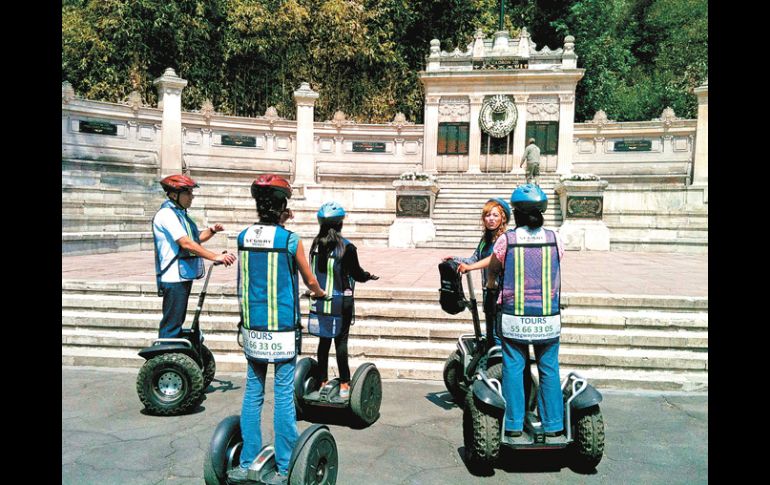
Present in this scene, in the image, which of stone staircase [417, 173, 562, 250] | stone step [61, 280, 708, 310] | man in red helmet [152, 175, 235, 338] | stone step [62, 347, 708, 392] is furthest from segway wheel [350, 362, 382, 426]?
stone staircase [417, 173, 562, 250]

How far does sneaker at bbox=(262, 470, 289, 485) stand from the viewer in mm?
3115

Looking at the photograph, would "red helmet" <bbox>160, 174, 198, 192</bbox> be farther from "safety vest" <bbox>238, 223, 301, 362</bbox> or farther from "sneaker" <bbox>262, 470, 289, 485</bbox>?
"sneaker" <bbox>262, 470, 289, 485</bbox>

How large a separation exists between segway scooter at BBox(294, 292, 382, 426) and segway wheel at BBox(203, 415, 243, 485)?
47.7 inches

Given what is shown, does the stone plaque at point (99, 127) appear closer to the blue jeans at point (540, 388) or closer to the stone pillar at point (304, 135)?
the stone pillar at point (304, 135)

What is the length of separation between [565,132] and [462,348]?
74.2ft

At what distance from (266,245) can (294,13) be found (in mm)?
31165

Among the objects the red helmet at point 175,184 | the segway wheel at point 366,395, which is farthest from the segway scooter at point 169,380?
the segway wheel at point 366,395

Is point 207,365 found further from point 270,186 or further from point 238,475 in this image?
point 270,186

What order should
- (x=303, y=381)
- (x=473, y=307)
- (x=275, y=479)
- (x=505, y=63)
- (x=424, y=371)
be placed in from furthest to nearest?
(x=505, y=63) < (x=424, y=371) < (x=303, y=381) < (x=473, y=307) < (x=275, y=479)

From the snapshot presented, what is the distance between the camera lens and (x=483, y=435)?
3641mm

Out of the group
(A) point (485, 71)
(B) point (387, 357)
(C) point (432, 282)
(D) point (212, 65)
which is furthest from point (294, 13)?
(B) point (387, 357)

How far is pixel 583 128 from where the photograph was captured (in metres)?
26.2

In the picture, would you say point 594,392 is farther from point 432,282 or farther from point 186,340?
point 432,282

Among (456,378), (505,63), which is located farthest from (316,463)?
(505,63)
